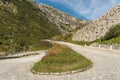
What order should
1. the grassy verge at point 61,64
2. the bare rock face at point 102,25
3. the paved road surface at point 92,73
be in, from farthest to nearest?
1. the bare rock face at point 102,25
2. the grassy verge at point 61,64
3. the paved road surface at point 92,73

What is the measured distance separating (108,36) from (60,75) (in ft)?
166

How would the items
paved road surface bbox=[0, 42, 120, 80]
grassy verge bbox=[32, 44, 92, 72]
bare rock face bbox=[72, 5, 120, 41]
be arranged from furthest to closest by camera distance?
bare rock face bbox=[72, 5, 120, 41] → grassy verge bbox=[32, 44, 92, 72] → paved road surface bbox=[0, 42, 120, 80]

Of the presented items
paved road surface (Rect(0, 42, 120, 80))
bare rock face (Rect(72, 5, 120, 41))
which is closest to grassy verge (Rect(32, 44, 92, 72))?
paved road surface (Rect(0, 42, 120, 80))

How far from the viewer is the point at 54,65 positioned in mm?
29016

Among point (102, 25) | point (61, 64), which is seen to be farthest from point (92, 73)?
point (102, 25)

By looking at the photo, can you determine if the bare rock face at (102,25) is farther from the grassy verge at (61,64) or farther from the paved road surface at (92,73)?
the grassy verge at (61,64)

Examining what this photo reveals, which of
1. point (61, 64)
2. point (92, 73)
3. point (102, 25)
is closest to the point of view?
point (92, 73)

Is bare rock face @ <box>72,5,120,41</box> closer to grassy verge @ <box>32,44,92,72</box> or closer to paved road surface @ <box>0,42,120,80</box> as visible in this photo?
paved road surface @ <box>0,42,120,80</box>

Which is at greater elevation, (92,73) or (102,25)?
(102,25)

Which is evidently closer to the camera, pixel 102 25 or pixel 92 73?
pixel 92 73

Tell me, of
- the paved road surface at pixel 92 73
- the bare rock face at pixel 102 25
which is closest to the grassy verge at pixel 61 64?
the paved road surface at pixel 92 73

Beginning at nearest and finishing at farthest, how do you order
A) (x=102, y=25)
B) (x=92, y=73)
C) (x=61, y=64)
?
(x=92, y=73)
(x=61, y=64)
(x=102, y=25)

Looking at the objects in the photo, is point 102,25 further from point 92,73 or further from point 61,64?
point 92,73

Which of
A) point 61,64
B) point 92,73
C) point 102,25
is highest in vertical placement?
point 102,25
